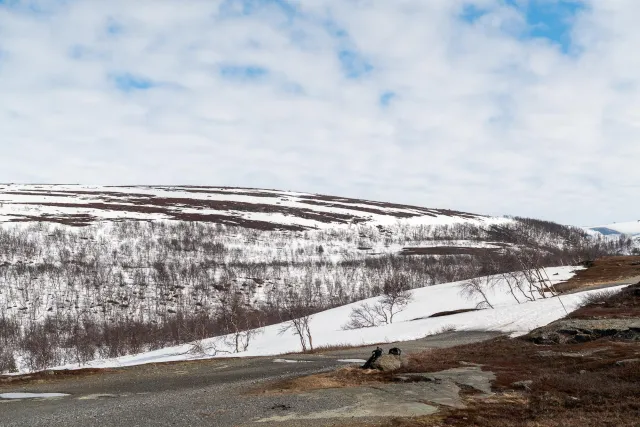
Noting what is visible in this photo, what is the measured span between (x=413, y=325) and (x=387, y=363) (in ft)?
115

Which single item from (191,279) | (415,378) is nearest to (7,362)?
(191,279)

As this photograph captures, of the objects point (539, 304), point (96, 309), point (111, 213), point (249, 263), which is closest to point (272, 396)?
point (539, 304)

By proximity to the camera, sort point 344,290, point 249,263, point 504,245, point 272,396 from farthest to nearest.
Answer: point 504,245
point 249,263
point 344,290
point 272,396

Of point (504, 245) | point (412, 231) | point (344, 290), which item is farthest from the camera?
point (412, 231)

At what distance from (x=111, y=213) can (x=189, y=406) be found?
151418mm

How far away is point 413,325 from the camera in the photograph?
56156mm

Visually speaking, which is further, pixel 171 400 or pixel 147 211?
pixel 147 211

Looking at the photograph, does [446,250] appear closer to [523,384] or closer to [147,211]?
[147,211]

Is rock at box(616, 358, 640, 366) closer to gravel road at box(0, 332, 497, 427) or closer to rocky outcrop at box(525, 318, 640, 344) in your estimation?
rocky outcrop at box(525, 318, 640, 344)

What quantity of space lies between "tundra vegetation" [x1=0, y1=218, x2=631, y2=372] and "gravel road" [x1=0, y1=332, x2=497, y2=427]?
25.0 meters

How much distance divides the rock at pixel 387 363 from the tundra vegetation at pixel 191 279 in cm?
2832

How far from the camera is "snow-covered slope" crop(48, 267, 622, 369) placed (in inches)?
1809

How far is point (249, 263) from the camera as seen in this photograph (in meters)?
125

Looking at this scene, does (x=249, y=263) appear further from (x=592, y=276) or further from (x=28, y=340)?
(x=592, y=276)
